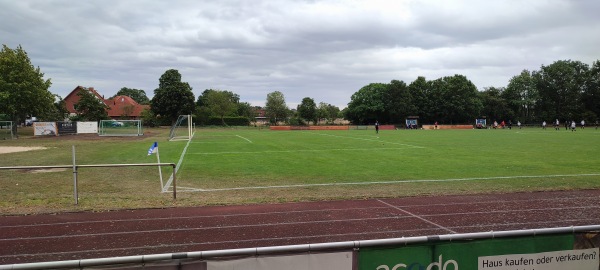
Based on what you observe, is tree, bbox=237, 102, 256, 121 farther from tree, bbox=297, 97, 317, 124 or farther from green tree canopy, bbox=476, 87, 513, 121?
green tree canopy, bbox=476, 87, 513, 121

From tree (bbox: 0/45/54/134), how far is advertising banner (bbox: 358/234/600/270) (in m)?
50.0

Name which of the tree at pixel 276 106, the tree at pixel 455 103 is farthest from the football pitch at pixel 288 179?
A: the tree at pixel 276 106

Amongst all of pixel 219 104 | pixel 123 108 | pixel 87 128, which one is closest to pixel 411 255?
pixel 87 128

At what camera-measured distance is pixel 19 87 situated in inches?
1753

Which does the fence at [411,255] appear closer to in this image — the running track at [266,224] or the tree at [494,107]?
the running track at [266,224]

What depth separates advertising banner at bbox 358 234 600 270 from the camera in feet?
11.7

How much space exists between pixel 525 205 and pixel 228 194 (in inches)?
313

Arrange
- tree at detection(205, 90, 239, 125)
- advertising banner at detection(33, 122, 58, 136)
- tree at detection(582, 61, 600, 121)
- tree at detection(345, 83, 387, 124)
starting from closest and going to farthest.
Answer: advertising banner at detection(33, 122, 58, 136) → tree at detection(582, 61, 600, 121) → tree at detection(205, 90, 239, 125) → tree at detection(345, 83, 387, 124)

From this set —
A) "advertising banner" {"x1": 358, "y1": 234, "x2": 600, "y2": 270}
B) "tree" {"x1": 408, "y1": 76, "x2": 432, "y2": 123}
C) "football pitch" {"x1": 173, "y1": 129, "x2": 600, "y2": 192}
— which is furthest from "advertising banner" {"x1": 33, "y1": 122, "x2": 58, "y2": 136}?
"tree" {"x1": 408, "y1": 76, "x2": 432, "y2": 123}

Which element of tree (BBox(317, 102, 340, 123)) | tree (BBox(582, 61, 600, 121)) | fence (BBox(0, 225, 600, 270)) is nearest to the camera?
fence (BBox(0, 225, 600, 270))

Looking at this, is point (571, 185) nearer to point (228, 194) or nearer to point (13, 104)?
point (228, 194)

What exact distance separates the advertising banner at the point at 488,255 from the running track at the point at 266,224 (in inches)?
156

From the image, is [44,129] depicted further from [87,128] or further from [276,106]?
[276,106]

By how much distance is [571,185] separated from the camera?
13266 mm
